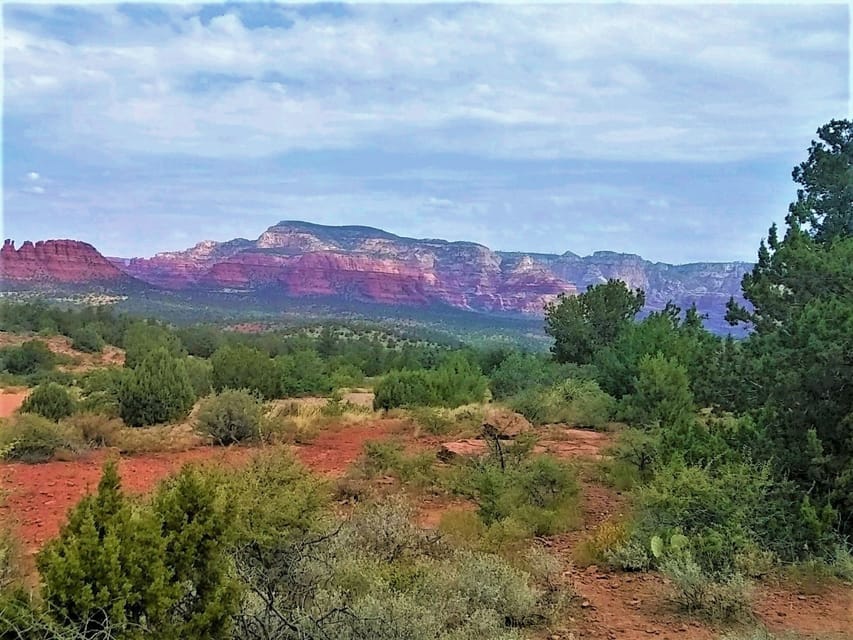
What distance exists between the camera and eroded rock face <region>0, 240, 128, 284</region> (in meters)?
68.4

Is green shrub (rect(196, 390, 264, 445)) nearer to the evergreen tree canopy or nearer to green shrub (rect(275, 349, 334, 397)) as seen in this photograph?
green shrub (rect(275, 349, 334, 397))

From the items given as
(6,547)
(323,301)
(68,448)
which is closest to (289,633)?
(6,547)

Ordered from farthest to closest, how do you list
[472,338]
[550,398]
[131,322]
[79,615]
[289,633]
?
[472,338]
[131,322]
[550,398]
[289,633]
[79,615]

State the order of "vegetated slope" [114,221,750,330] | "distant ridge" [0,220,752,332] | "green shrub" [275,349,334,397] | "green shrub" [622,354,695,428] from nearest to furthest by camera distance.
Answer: "green shrub" [622,354,695,428], "green shrub" [275,349,334,397], "distant ridge" [0,220,752,332], "vegetated slope" [114,221,750,330]

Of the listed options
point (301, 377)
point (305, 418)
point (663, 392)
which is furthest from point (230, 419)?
point (301, 377)

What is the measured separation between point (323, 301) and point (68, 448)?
78.0m

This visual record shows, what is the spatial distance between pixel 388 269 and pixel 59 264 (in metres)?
42.6

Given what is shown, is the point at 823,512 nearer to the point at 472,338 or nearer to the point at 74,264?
the point at 472,338

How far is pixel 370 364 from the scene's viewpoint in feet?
133

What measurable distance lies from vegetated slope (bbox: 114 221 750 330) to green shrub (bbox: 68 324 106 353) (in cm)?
4608

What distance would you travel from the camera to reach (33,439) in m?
15.9

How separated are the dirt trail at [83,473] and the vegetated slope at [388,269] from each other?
7285 cm

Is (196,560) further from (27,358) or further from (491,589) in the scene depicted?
(27,358)

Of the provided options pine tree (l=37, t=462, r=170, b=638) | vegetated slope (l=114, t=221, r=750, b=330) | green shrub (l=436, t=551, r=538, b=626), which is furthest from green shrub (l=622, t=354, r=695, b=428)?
vegetated slope (l=114, t=221, r=750, b=330)
